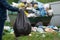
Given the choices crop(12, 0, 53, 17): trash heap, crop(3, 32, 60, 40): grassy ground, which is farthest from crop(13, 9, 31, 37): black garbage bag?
crop(12, 0, 53, 17): trash heap

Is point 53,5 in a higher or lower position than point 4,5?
lower

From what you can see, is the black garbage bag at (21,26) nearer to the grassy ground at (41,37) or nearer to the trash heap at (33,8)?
the grassy ground at (41,37)

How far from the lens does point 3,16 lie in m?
5.02

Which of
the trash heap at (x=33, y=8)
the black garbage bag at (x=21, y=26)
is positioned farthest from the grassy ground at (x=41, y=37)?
the trash heap at (x=33, y=8)

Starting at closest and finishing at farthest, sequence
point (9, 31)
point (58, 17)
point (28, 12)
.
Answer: point (9, 31)
point (28, 12)
point (58, 17)

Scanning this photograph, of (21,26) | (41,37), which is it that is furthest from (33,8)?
(21,26)

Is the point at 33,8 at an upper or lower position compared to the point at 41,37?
upper

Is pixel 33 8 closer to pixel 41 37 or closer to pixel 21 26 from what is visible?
pixel 41 37

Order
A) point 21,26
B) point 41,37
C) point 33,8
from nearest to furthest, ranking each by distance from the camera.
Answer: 1. point 21,26
2. point 41,37
3. point 33,8

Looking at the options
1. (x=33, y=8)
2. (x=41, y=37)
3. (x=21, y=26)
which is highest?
(x=21, y=26)

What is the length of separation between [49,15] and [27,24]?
17.3 ft

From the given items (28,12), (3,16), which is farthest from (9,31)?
(3,16)

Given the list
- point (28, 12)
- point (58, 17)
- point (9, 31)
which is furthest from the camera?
point (58, 17)

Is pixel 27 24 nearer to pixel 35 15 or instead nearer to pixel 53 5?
pixel 35 15
